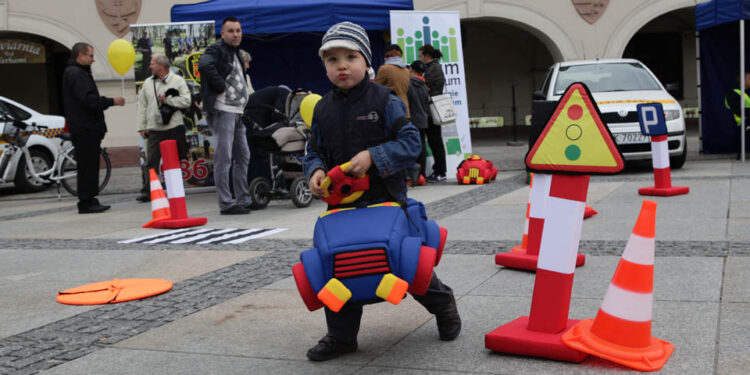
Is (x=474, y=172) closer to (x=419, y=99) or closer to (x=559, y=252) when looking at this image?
(x=419, y=99)

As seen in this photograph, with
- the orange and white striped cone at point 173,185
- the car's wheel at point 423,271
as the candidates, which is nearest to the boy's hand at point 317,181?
the car's wheel at point 423,271

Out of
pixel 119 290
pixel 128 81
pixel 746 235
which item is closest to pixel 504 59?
pixel 128 81

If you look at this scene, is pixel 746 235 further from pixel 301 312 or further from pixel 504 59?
pixel 504 59

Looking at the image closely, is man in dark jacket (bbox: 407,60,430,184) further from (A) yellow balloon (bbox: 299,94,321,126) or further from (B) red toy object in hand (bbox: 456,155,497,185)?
(A) yellow balloon (bbox: 299,94,321,126)

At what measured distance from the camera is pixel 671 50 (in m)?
25.2

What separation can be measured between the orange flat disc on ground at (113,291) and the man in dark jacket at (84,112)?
185 inches

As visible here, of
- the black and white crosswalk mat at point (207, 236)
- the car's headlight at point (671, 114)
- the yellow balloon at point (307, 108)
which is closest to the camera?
the black and white crosswalk mat at point (207, 236)

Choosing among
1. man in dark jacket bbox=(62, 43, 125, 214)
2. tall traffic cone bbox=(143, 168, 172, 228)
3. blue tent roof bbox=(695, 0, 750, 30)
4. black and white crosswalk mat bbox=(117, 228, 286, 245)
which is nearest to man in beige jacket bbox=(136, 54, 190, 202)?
man in dark jacket bbox=(62, 43, 125, 214)

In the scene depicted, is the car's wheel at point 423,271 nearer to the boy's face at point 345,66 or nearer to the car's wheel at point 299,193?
the boy's face at point 345,66

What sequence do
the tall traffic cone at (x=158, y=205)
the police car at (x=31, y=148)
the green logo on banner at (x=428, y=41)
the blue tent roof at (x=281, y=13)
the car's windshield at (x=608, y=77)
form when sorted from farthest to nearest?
the police car at (x=31, y=148) → the green logo on banner at (x=428, y=41) → the car's windshield at (x=608, y=77) → the blue tent roof at (x=281, y=13) → the tall traffic cone at (x=158, y=205)

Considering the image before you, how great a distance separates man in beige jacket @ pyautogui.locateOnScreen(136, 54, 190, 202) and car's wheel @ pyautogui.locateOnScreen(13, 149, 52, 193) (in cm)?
349

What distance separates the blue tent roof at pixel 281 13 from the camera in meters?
10.8

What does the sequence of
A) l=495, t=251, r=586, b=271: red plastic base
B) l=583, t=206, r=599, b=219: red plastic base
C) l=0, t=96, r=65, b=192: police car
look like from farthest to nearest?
l=0, t=96, r=65, b=192: police car → l=583, t=206, r=599, b=219: red plastic base → l=495, t=251, r=586, b=271: red plastic base

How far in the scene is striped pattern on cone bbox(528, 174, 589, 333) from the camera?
328 cm
